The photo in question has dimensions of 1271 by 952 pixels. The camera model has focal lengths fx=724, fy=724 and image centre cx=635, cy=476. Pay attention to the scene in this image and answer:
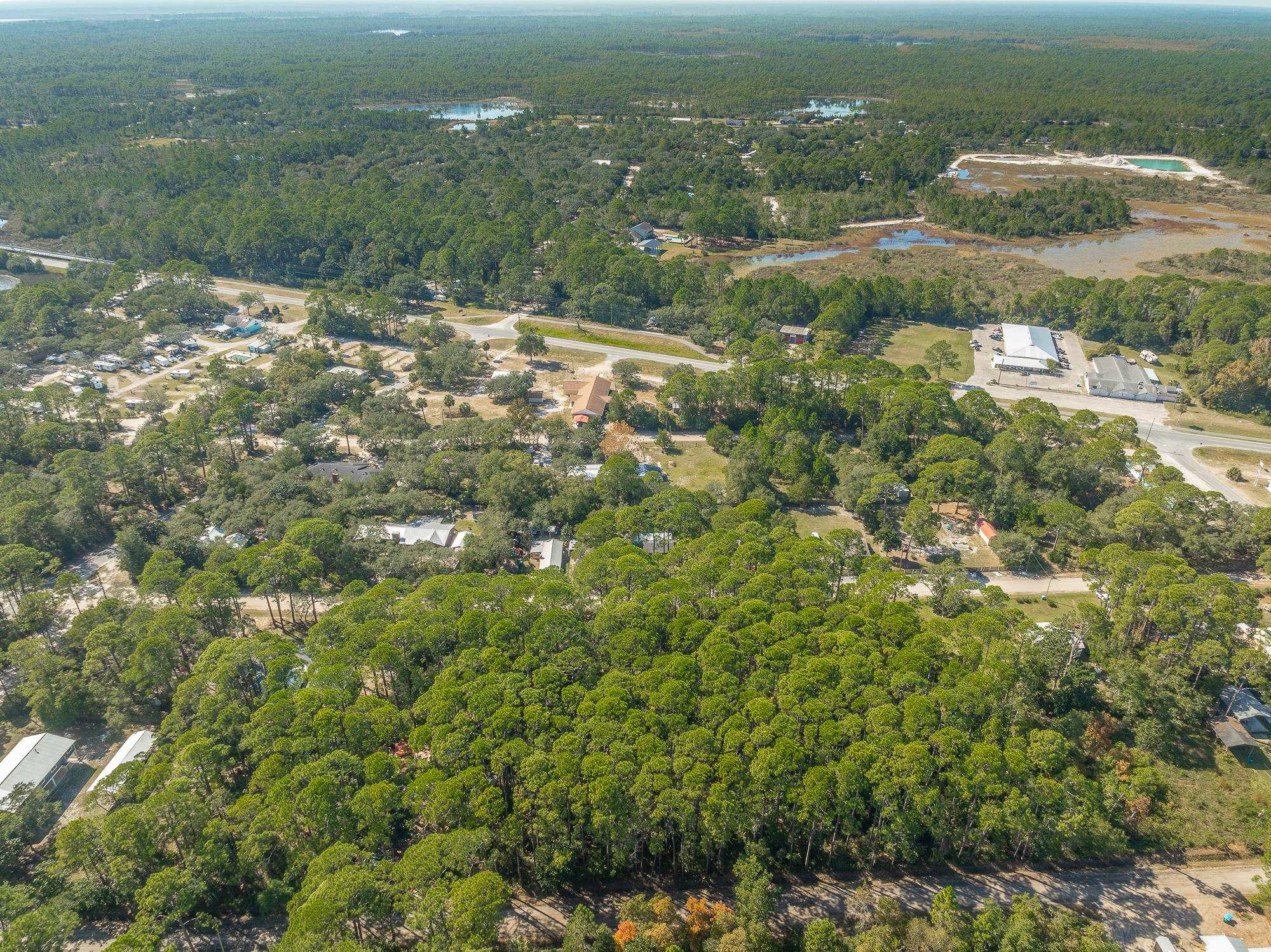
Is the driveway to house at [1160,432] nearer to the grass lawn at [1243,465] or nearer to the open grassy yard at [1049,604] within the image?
the grass lawn at [1243,465]

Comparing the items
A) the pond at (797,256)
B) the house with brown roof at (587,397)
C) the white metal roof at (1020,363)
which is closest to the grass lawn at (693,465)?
the house with brown roof at (587,397)

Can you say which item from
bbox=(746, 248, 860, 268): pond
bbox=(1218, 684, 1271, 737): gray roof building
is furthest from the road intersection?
bbox=(746, 248, 860, 268): pond

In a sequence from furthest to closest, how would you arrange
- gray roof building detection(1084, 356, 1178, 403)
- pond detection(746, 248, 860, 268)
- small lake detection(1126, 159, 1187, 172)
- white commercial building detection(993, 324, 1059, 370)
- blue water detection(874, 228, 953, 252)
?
small lake detection(1126, 159, 1187, 172)
blue water detection(874, 228, 953, 252)
pond detection(746, 248, 860, 268)
white commercial building detection(993, 324, 1059, 370)
gray roof building detection(1084, 356, 1178, 403)

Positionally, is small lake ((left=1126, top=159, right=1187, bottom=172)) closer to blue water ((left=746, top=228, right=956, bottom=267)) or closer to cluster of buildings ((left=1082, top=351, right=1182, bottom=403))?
blue water ((left=746, top=228, right=956, bottom=267))

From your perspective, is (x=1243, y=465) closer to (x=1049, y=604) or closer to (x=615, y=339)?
(x=1049, y=604)

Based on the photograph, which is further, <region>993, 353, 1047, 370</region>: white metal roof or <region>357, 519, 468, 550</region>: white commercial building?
<region>993, 353, 1047, 370</region>: white metal roof
